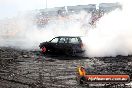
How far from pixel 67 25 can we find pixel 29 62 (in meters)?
22.9

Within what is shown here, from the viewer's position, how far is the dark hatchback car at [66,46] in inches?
812

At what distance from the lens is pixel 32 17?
49.4 m

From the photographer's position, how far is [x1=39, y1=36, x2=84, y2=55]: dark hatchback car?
20.6 meters

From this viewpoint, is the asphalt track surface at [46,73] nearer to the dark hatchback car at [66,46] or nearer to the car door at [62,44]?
the dark hatchback car at [66,46]

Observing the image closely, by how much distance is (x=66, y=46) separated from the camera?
68.9ft

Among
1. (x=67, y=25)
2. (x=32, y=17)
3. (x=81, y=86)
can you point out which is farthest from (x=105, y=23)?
(x=32, y=17)

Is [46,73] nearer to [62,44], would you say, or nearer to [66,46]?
[66,46]

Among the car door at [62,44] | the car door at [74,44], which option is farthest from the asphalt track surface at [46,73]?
the car door at [62,44]

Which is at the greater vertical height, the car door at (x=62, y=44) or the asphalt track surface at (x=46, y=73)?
the car door at (x=62, y=44)

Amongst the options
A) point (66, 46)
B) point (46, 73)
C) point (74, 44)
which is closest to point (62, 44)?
point (66, 46)

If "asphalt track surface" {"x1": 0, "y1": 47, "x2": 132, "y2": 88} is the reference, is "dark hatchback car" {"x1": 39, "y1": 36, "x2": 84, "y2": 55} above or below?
above

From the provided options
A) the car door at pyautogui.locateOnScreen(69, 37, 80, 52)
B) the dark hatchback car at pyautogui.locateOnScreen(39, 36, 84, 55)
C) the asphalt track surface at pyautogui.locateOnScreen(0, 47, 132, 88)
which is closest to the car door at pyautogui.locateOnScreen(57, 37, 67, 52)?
the dark hatchback car at pyautogui.locateOnScreen(39, 36, 84, 55)

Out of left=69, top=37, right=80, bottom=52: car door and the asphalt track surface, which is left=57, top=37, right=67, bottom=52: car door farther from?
the asphalt track surface

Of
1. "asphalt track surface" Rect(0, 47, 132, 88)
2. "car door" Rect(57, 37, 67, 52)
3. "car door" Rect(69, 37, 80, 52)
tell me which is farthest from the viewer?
"car door" Rect(57, 37, 67, 52)
